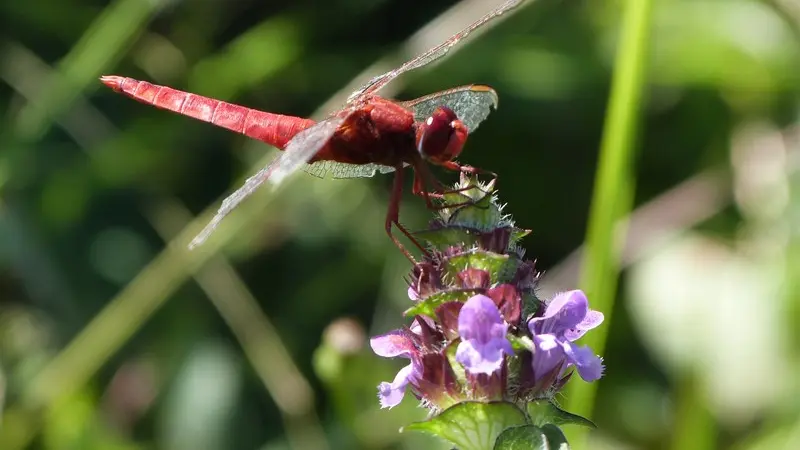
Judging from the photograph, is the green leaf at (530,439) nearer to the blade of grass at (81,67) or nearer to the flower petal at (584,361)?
the flower petal at (584,361)

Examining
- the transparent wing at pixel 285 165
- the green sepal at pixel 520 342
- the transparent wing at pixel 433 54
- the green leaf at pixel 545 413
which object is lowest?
the green leaf at pixel 545 413

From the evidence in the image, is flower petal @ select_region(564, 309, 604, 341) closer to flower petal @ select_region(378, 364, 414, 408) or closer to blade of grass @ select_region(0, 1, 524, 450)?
flower petal @ select_region(378, 364, 414, 408)

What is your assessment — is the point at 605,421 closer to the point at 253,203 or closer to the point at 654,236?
the point at 654,236

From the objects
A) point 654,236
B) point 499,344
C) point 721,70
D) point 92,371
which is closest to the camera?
point 499,344

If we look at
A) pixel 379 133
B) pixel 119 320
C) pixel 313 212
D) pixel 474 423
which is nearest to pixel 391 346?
pixel 474 423

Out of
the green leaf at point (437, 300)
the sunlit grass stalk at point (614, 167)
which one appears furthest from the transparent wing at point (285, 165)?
the sunlit grass stalk at point (614, 167)

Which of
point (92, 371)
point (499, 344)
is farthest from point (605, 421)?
point (499, 344)
